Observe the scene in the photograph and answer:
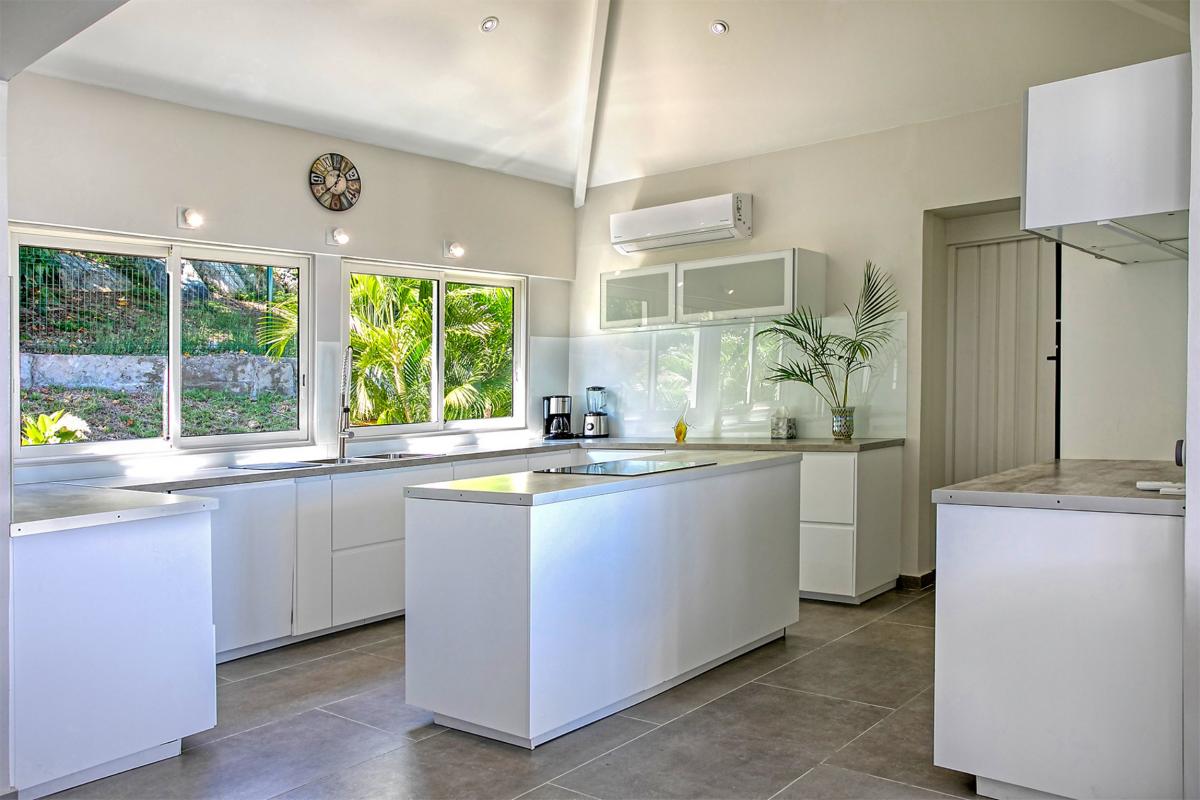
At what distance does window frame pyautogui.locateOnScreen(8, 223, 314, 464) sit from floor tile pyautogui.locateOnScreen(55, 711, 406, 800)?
1.67 m

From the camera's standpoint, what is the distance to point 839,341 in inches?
212

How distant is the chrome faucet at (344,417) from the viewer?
4840 millimetres

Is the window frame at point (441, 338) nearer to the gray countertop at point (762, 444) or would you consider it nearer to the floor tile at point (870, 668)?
the gray countertop at point (762, 444)

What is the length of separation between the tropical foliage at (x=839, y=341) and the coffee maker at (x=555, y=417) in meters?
1.50

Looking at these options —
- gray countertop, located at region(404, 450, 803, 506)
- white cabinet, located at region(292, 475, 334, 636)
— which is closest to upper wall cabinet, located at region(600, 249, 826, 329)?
gray countertop, located at region(404, 450, 803, 506)

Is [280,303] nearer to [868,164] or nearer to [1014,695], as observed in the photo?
[868,164]

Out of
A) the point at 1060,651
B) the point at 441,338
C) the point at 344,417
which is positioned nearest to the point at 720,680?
the point at 1060,651

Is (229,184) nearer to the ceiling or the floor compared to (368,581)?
nearer to the ceiling

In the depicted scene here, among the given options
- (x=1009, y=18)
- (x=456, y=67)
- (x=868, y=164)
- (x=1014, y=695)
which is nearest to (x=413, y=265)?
(x=456, y=67)

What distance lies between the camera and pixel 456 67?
4.87 metres

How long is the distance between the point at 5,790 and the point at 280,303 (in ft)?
9.26

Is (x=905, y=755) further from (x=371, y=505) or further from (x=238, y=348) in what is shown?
(x=238, y=348)

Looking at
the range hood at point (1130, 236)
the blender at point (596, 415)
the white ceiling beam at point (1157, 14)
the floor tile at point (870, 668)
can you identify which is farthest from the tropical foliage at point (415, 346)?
the white ceiling beam at point (1157, 14)

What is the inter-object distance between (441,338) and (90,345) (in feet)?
6.96
